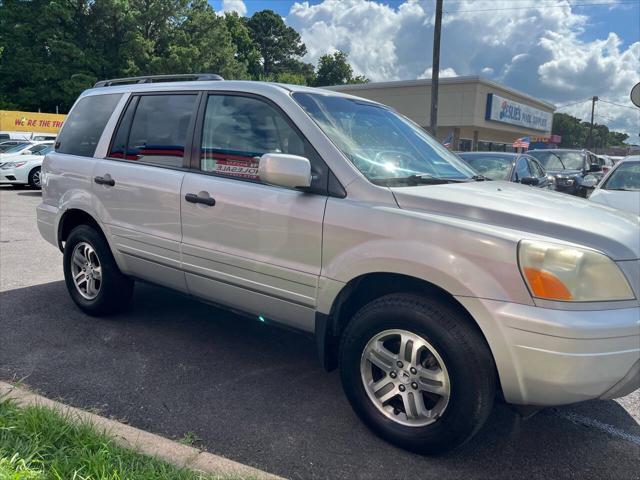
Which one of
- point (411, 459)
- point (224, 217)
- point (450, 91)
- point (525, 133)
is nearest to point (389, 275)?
point (411, 459)

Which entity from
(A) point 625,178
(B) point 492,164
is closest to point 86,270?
(B) point 492,164

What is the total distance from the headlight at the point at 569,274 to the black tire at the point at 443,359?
0.38 meters

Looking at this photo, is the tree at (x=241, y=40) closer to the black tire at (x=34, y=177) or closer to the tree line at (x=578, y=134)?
the black tire at (x=34, y=177)

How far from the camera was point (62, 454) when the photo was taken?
7.51 ft

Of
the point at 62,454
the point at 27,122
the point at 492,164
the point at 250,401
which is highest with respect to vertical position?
the point at 27,122

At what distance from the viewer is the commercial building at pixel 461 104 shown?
25.8 m

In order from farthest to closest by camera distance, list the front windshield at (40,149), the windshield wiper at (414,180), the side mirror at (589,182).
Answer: the front windshield at (40,149), the side mirror at (589,182), the windshield wiper at (414,180)

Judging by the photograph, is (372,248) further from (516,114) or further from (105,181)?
(516,114)

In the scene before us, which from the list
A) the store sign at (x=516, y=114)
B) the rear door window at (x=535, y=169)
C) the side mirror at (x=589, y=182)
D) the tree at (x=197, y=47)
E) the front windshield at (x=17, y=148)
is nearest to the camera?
the rear door window at (x=535, y=169)

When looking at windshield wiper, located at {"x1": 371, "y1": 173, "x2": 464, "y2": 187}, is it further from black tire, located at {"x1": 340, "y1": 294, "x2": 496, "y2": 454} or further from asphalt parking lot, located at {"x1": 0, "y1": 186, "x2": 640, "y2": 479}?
asphalt parking lot, located at {"x1": 0, "y1": 186, "x2": 640, "y2": 479}

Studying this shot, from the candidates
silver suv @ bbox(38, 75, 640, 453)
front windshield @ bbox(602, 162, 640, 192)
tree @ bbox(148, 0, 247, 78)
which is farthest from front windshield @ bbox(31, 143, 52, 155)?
tree @ bbox(148, 0, 247, 78)

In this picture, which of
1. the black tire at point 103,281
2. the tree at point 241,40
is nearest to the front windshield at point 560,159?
the black tire at point 103,281

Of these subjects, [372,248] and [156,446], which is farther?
[372,248]

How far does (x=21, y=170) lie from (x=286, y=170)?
15.2 m
